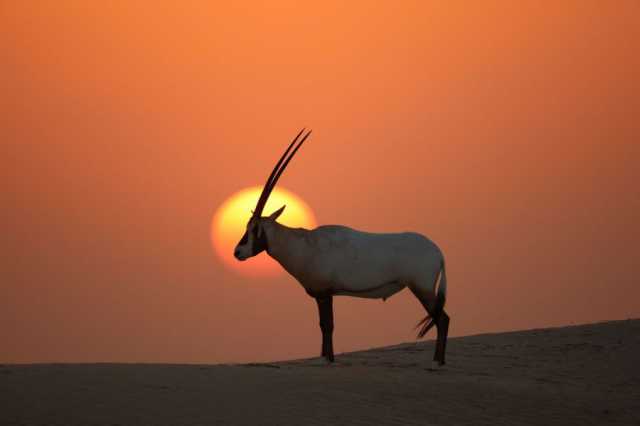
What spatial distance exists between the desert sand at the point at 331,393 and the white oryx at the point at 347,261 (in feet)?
3.22

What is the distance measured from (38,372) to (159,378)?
5.08 ft

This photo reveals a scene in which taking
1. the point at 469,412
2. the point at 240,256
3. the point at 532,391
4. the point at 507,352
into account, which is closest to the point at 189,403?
the point at 469,412

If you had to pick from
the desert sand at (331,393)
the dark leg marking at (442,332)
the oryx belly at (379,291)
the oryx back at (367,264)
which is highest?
the oryx back at (367,264)

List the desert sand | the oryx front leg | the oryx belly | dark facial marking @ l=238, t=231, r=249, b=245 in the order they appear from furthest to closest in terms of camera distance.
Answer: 1. dark facial marking @ l=238, t=231, r=249, b=245
2. the oryx belly
3. the oryx front leg
4. the desert sand

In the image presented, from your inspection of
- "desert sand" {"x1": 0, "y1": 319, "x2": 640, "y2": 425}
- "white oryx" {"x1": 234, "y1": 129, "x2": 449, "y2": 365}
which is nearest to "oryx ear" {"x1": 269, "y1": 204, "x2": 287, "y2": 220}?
"white oryx" {"x1": 234, "y1": 129, "x2": 449, "y2": 365}

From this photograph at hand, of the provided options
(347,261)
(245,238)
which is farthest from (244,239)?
(347,261)

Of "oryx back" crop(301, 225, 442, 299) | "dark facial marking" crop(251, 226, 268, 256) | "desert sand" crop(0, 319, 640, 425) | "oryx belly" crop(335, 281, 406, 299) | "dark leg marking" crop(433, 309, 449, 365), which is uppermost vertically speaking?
"dark facial marking" crop(251, 226, 268, 256)

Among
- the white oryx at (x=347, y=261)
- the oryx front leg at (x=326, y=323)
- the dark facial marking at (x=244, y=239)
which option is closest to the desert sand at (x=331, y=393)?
the oryx front leg at (x=326, y=323)

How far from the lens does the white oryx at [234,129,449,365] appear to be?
16781mm

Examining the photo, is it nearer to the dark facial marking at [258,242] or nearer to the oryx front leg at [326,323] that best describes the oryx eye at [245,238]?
the dark facial marking at [258,242]

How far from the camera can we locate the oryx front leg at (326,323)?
16.7 meters

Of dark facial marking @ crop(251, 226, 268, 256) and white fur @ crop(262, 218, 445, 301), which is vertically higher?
dark facial marking @ crop(251, 226, 268, 256)

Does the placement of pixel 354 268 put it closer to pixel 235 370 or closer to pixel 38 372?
pixel 235 370

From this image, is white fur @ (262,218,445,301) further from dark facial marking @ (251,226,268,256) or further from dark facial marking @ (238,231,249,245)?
dark facial marking @ (238,231,249,245)
